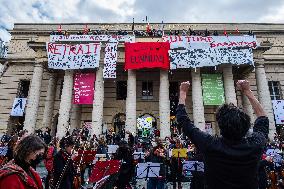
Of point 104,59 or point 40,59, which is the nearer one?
point 104,59

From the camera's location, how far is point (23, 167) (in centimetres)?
300

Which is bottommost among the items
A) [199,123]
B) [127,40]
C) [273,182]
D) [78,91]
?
[273,182]

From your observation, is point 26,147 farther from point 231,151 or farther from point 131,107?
point 131,107

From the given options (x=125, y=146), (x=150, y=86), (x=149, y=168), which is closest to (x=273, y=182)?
(x=149, y=168)

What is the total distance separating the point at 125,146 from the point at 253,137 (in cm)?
668

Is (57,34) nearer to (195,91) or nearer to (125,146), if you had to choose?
(195,91)

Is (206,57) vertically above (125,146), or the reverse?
(206,57)

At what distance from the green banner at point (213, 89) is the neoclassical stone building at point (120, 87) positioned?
2.23 ft

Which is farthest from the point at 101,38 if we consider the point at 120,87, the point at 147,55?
the point at 120,87

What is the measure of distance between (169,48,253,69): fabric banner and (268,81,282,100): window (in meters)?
9.65

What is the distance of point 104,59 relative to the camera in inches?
923

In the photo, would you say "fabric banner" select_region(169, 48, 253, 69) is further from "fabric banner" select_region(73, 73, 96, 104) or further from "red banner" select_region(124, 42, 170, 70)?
"fabric banner" select_region(73, 73, 96, 104)

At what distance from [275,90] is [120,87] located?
58.1 feet

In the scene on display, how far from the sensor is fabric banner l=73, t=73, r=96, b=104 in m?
22.8
